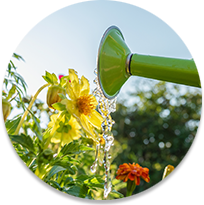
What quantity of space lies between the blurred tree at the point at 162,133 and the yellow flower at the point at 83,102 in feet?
10.0

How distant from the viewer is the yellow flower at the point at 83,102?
442mm

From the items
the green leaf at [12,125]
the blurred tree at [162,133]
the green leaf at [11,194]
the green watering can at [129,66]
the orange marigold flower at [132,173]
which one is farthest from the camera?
the blurred tree at [162,133]

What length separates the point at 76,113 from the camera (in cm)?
43

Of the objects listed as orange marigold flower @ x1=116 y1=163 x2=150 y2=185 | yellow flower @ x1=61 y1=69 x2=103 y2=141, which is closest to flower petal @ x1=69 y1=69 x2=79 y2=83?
yellow flower @ x1=61 y1=69 x2=103 y2=141

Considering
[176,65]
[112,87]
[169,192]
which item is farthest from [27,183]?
[169,192]

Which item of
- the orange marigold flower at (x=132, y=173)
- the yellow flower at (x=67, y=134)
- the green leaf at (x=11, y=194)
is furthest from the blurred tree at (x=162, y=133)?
the green leaf at (x=11, y=194)

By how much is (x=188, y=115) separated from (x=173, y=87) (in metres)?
0.62

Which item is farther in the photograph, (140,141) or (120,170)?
(140,141)

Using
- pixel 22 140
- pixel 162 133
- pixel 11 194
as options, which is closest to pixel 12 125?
pixel 22 140

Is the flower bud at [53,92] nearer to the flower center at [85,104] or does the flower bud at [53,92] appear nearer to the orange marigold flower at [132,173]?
the flower center at [85,104]

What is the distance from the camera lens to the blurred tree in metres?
3.50

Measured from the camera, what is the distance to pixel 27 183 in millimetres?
457

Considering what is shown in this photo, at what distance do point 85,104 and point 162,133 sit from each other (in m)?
3.74

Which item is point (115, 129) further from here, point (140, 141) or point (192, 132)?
point (192, 132)
